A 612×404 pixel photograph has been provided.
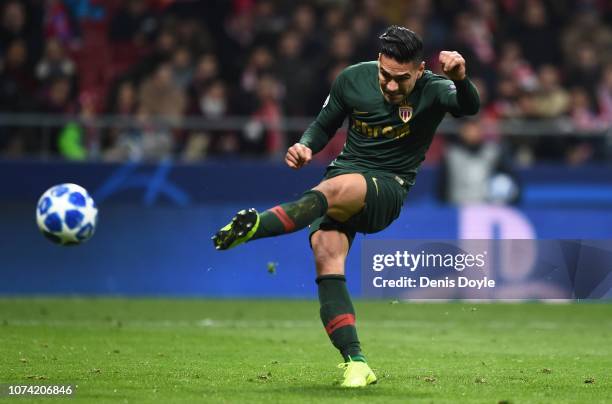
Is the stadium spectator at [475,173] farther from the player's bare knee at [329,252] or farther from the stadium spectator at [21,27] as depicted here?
the player's bare knee at [329,252]

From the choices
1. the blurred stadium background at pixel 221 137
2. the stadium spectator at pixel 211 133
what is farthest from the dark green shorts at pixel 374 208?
the stadium spectator at pixel 211 133

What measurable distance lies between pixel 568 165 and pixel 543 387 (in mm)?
10013

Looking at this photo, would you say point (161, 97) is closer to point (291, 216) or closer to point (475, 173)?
point (475, 173)

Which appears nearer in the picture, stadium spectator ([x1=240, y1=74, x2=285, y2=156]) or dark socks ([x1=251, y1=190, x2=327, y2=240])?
dark socks ([x1=251, y1=190, x2=327, y2=240])

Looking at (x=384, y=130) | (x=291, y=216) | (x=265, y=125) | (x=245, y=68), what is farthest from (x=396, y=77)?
(x=245, y=68)

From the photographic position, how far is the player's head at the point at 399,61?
7555 mm

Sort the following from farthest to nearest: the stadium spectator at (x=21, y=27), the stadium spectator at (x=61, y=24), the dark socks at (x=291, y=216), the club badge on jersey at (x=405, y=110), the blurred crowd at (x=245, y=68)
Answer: the stadium spectator at (x=61, y=24)
the stadium spectator at (x=21, y=27)
the blurred crowd at (x=245, y=68)
the club badge on jersey at (x=405, y=110)
the dark socks at (x=291, y=216)

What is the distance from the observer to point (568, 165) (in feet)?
57.5

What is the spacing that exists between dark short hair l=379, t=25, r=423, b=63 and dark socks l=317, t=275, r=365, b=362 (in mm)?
1462

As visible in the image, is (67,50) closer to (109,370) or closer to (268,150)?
(268,150)

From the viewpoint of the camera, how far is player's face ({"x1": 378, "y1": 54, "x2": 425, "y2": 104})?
761cm

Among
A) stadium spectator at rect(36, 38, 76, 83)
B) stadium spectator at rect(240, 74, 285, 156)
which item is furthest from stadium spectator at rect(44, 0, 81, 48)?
stadium spectator at rect(240, 74, 285, 156)

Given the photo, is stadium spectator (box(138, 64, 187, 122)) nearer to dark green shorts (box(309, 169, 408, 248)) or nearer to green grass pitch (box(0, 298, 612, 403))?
green grass pitch (box(0, 298, 612, 403))

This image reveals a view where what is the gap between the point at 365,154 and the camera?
26.3 ft
